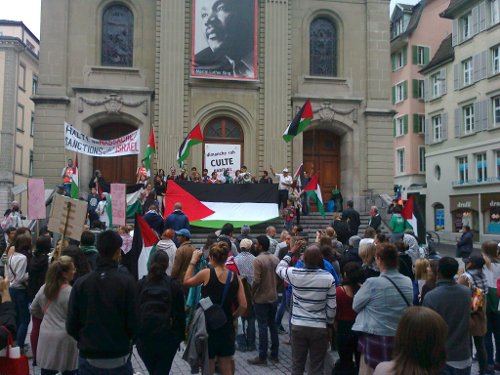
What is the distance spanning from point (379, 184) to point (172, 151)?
9.58m

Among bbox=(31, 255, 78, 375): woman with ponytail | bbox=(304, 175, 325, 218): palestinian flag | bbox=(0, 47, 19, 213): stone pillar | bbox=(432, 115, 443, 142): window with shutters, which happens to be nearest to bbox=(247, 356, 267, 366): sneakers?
bbox=(31, 255, 78, 375): woman with ponytail

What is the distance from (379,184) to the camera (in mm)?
24469

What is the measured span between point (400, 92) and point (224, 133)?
89.5 feet

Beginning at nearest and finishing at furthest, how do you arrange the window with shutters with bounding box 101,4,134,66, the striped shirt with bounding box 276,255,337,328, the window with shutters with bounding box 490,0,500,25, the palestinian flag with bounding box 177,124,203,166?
the striped shirt with bounding box 276,255,337,328, the palestinian flag with bounding box 177,124,203,166, the window with shutters with bounding box 101,4,134,66, the window with shutters with bounding box 490,0,500,25

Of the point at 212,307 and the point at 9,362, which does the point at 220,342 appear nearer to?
the point at 212,307

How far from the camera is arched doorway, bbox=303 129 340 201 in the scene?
2483 centimetres

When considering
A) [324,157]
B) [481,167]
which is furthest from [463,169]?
[324,157]

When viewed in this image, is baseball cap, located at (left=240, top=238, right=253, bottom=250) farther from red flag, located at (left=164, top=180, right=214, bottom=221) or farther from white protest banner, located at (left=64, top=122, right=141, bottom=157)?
white protest banner, located at (left=64, top=122, right=141, bottom=157)

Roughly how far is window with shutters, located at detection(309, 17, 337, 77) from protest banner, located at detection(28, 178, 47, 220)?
51.5 ft

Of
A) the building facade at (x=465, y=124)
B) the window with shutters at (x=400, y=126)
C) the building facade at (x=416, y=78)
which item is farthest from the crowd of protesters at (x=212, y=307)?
the window with shutters at (x=400, y=126)

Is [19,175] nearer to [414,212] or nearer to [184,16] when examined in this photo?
[184,16]

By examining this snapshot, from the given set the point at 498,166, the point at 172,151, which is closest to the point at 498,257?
the point at 172,151

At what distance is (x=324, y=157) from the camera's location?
25.0m

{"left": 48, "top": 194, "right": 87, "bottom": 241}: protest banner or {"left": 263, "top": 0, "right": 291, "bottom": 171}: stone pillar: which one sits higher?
{"left": 263, "top": 0, "right": 291, "bottom": 171}: stone pillar
